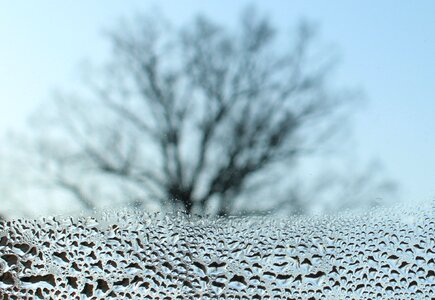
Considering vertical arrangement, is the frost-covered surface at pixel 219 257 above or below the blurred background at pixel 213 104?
below

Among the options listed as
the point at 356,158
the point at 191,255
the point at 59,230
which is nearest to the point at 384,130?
the point at 356,158

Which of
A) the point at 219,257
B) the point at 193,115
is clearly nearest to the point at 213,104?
the point at 193,115

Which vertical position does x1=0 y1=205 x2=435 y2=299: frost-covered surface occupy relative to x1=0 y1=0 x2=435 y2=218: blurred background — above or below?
below

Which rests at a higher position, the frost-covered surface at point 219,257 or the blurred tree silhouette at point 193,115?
the blurred tree silhouette at point 193,115

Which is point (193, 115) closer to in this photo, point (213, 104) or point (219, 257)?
point (213, 104)
